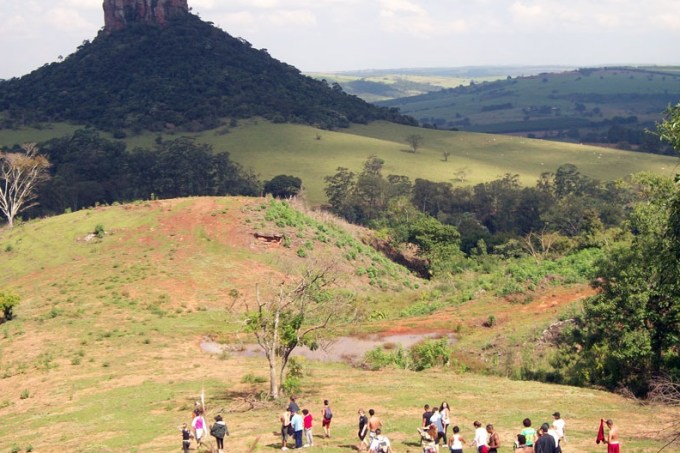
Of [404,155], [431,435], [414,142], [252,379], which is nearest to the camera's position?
[431,435]

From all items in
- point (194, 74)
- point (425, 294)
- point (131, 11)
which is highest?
point (131, 11)

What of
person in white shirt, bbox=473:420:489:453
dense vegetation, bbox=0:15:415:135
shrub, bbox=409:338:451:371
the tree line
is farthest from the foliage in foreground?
dense vegetation, bbox=0:15:415:135

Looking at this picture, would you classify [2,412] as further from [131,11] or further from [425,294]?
[131,11]

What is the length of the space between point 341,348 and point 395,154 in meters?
102

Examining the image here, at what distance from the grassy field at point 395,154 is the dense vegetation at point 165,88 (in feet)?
20.6

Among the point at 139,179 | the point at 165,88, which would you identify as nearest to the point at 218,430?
the point at 139,179

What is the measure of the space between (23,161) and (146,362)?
48.8m

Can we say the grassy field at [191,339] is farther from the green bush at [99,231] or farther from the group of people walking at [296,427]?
the green bush at [99,231]

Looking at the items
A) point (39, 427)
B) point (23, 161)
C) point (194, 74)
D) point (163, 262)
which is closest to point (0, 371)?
point (39, 427)

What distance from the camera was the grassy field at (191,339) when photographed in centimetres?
2648

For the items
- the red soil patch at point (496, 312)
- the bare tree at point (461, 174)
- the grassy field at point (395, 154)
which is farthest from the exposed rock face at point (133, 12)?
the red soil patch at point (496, 312)

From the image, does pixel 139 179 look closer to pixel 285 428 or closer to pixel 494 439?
pixel 285 428

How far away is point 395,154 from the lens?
143 m

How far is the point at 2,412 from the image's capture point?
31.5 metres
